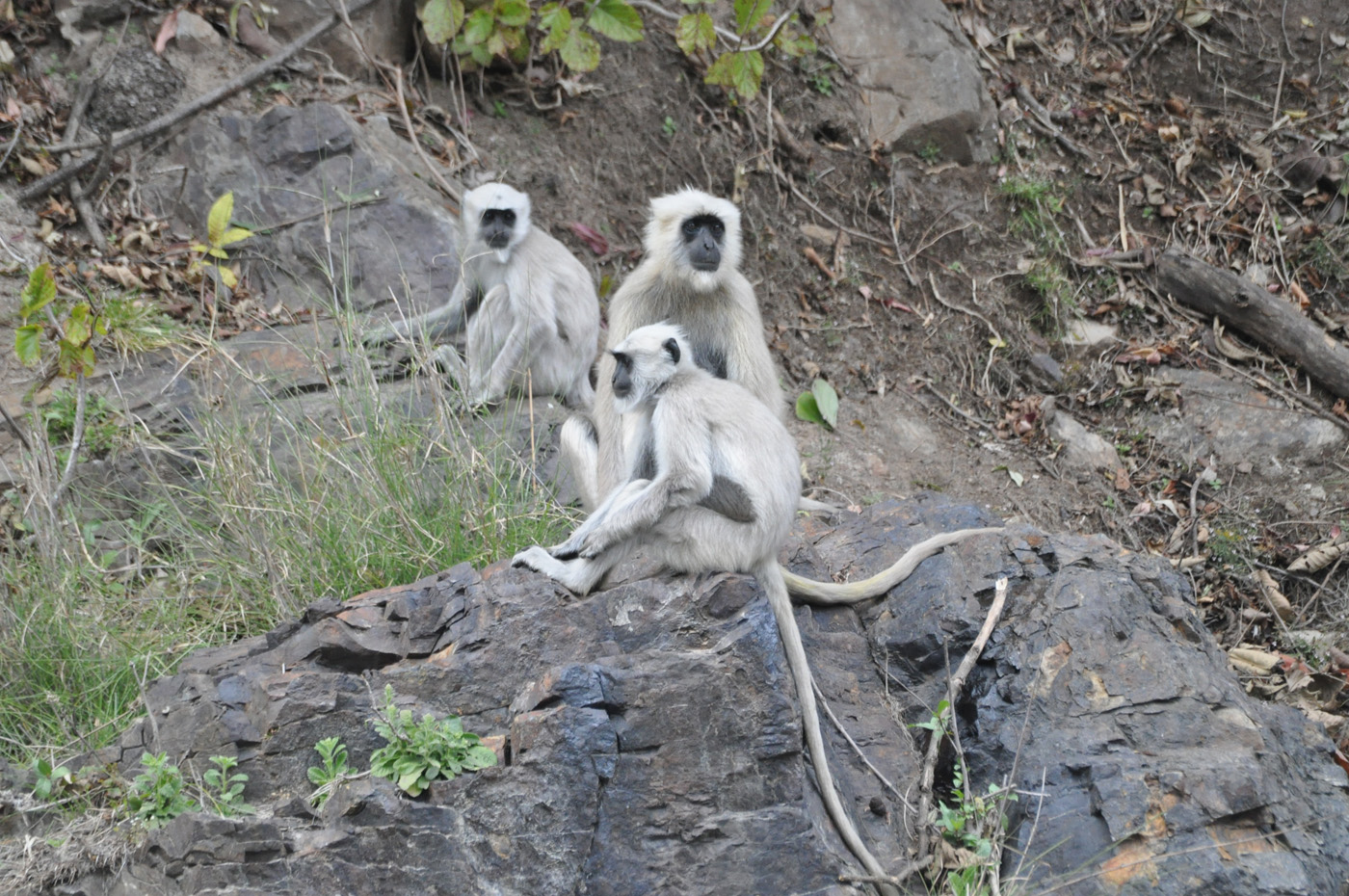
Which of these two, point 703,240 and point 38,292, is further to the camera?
point 703,240

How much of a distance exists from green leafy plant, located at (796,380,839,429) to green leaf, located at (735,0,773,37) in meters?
2.75

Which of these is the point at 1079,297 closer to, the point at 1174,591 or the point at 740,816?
the point at 1174,591

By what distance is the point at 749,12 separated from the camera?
8234mm

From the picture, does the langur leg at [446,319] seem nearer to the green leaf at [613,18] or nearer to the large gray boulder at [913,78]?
the green leaf at [613,18]

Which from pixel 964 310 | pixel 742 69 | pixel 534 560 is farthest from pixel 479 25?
pixel 534 560

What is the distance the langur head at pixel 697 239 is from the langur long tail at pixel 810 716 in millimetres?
2090

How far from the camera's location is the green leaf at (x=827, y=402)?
893 cm

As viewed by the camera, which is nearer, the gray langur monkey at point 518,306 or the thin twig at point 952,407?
the gray langur monkey at point 518,306

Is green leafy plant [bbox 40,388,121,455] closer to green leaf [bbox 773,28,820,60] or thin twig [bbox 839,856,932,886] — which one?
thin twig [bbox 839,856,932,886]

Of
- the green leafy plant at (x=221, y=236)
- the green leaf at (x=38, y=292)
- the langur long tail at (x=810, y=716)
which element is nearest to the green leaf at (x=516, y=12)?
the green leafy plant at (x=221, y=236)

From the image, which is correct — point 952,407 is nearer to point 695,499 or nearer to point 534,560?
point 695,499

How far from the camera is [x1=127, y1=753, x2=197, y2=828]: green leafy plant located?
12.3ft

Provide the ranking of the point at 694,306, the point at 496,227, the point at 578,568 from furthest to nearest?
the point at 496,227
the point at 694,306
the point at 578,568

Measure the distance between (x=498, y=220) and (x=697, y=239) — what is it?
7.75 feet
